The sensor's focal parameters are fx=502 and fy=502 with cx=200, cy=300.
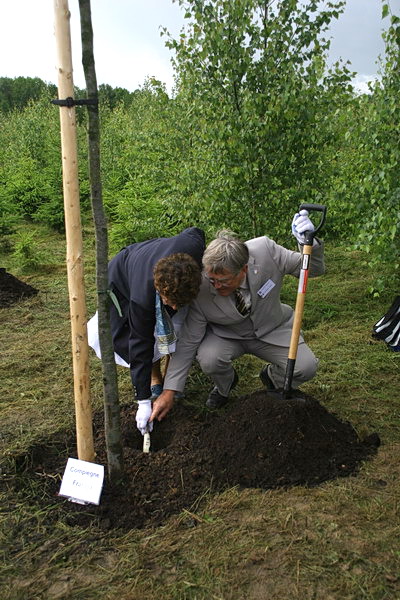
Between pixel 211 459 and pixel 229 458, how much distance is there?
3.9 inches

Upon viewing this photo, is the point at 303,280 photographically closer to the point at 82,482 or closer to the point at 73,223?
the point at 73,223

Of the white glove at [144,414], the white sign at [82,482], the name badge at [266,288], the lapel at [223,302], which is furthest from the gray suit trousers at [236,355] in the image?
the white sign at [82,482]

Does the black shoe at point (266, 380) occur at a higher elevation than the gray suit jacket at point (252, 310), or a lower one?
lower

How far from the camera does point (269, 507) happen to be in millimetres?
2393

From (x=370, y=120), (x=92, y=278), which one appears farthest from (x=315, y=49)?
(x=92, y=278)

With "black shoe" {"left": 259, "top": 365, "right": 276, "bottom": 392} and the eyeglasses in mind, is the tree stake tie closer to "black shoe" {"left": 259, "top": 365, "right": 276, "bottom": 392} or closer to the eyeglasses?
the eyeglasses

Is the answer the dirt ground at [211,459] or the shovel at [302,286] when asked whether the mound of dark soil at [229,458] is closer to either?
the dirt ground at [211,459]

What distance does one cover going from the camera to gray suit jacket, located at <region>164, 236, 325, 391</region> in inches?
121

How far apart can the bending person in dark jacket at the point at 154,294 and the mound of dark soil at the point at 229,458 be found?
0.27 metres

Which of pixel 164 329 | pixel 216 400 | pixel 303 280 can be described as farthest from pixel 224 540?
pixel 303 280

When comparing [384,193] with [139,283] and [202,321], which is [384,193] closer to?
[202,321]

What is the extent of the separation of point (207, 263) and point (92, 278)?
14.4 feet

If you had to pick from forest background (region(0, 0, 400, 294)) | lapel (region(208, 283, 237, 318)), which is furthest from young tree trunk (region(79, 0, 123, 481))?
forest background (region(0, 0, 400, 294))

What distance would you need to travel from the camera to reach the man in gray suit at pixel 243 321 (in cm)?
301
